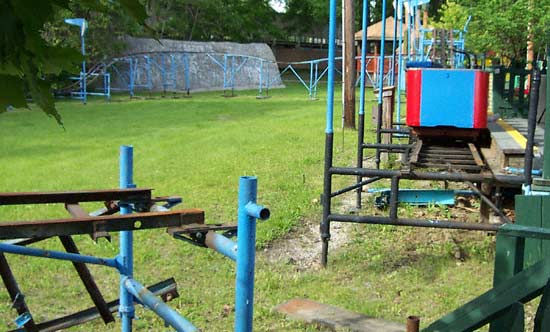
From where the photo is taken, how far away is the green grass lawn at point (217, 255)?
4301 mm

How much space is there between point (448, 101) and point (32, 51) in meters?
5.39

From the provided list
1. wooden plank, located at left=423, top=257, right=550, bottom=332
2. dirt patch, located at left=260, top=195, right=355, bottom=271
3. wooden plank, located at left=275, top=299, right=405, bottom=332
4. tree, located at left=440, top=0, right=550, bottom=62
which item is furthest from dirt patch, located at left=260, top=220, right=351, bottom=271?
tree, located at left=440, top=0, right=550, bottom=62

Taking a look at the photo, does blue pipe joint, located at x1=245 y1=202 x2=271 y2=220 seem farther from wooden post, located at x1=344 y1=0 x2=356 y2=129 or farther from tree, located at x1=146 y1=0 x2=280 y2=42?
tree, located at x1=146 y1=0 x2=280 y2=42

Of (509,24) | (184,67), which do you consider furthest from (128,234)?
(184,67)

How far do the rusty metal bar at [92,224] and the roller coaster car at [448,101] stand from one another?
4305 millimetres

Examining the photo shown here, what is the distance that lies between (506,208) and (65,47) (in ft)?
18.2

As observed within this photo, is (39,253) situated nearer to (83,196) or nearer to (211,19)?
(83,196)

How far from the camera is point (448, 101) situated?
242 inches

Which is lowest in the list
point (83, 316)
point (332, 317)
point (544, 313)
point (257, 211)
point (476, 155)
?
point (332, 317)

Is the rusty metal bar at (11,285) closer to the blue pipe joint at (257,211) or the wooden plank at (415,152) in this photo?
the blue pipe joint at (257,211)

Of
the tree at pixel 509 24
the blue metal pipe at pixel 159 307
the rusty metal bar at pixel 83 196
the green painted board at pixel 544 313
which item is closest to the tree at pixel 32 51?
the blue metal pipe at pixel 159 307

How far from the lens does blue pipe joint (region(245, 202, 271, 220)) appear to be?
1.87 meters

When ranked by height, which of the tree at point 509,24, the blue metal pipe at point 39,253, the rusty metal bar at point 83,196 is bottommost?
the blue metal pipe at point 39,253

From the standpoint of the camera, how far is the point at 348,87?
13.3 metres
